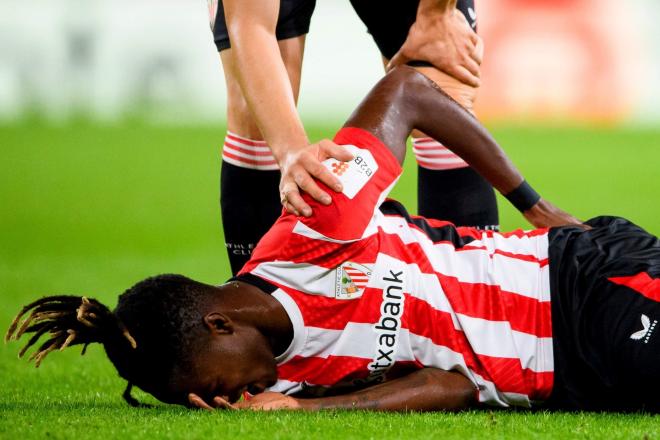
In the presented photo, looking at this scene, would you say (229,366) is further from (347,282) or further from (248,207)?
(248,207)

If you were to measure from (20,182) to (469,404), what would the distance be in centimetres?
826

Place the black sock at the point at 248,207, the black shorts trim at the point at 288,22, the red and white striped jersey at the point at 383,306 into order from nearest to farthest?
the red and white striped jersey at the point at 383,306 → the black shorts trim at the point at 288,22 → the black sock at the point at 248,207

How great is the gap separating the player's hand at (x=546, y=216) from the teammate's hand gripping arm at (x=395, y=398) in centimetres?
62

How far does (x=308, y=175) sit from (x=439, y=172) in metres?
1.26

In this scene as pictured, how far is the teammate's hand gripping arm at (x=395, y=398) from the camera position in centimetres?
287

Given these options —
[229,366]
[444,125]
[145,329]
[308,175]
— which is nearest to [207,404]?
[229,366]

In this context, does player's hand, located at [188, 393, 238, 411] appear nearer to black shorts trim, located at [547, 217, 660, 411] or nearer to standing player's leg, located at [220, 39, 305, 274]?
black shorts trim, located at [547, 217, 660, 411]

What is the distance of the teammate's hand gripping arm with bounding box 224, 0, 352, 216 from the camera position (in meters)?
2.79

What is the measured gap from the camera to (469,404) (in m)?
2.98

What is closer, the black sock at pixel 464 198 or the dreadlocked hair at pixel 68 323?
the dreadlocked hair at pixel 68 323

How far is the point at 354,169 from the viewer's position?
288cm

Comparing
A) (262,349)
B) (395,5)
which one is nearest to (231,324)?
(262,349)

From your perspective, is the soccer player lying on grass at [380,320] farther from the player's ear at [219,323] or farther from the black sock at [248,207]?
the black sock at [248,207]

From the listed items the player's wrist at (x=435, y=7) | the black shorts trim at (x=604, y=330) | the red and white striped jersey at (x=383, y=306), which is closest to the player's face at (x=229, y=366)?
the red and white striped jersey at (x=383, y=306)
